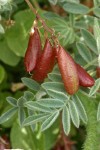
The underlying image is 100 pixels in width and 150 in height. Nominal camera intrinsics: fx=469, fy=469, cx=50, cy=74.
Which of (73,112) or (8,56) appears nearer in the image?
(73,112)

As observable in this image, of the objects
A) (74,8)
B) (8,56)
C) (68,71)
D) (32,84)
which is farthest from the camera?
(8,56)

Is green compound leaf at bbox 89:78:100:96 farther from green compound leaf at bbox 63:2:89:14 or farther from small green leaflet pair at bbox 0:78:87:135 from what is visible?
green compound leaf at bbox 63:2:89:14

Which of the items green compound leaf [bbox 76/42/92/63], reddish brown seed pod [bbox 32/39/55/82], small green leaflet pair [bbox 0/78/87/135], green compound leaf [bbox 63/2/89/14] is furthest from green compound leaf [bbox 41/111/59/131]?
green compound leaf [bbox 63/2/89/14]

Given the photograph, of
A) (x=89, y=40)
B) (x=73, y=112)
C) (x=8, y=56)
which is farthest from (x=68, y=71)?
(x=8, y=56)

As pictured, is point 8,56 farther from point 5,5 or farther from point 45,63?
point 45,63

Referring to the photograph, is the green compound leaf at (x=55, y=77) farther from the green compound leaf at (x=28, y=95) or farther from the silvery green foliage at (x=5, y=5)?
the silvery green foliage at (x=5, y=5)
